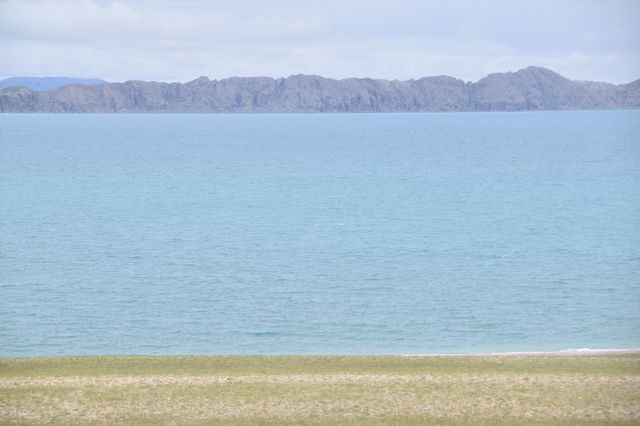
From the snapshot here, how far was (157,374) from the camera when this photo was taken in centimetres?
2138

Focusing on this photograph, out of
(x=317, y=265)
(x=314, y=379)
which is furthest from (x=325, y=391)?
(x=317, y=265)

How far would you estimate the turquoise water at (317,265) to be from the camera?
1264 inches

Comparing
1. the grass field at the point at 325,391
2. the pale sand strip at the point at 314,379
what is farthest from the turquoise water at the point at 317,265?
the pale sand strip at the point at 314,379

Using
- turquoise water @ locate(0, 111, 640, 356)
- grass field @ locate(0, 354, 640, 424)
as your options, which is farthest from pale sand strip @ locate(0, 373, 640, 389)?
turquoise water @ locate(0, 111, 640, 356)

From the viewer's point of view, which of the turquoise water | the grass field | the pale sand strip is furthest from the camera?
the turquoise water

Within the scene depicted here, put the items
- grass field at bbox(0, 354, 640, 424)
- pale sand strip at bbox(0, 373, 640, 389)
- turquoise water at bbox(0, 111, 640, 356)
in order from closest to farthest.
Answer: grass field at bbox(0, 354, 640, 424)
pale sand strip at bbox(0, 373, 640, 389)
turquoise water at bbox(0, 111, 640, 356)

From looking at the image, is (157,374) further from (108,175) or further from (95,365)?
(108,175)

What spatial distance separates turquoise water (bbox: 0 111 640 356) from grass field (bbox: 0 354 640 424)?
744 centimetres

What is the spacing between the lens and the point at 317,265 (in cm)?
4447

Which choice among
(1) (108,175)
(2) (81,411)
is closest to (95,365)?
(2) (81,411)

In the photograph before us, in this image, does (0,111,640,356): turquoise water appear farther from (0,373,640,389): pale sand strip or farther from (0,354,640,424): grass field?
(0,373,640,389): pale sand strip

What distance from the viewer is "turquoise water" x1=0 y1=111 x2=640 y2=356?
32094 mm

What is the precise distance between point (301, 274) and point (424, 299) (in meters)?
8.30

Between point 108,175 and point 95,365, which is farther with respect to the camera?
point 108,175
